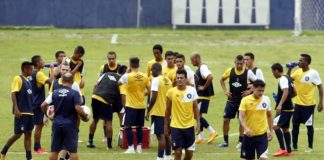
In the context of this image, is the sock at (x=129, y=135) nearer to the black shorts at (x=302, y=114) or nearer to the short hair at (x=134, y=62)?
the short hair at (x=134, y=62)

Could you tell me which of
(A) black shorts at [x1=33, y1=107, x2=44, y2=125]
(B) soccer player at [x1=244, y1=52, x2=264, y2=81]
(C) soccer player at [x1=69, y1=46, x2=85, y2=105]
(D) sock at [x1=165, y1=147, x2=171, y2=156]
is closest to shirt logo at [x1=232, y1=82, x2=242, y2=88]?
(B) soccer player at [x1=244, y1=52, x2=264, y2=81]

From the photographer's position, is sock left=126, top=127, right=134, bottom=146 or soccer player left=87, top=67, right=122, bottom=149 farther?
soccer player left=87, top=67, right=122, bottom=149

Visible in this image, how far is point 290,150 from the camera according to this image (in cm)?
2239

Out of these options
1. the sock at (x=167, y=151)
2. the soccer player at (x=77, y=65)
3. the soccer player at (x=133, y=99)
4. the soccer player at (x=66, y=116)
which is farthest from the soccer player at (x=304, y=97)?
the soccer player at (x=66, y=116)

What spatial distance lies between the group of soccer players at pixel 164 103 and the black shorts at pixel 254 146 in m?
0.02

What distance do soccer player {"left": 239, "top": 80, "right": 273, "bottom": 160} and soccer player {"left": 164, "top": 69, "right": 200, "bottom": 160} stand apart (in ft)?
3.10

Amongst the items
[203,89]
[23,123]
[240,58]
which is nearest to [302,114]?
A: [240,58]

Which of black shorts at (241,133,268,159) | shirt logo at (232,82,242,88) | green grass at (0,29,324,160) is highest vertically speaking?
green grass at (0,29,324,160)

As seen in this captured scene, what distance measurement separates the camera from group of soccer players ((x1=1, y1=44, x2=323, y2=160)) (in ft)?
62.5

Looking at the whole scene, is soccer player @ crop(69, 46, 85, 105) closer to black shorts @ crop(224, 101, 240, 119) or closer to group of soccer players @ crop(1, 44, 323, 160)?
group of soccer players @ crop(1, 44, 323, 160)

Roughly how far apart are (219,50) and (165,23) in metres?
5.71

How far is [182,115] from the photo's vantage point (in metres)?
19.5

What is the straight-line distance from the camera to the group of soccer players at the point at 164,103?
1905 centimetres

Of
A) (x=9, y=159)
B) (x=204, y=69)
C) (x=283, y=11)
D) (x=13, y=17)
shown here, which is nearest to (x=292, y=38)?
(x=283, y=11)
